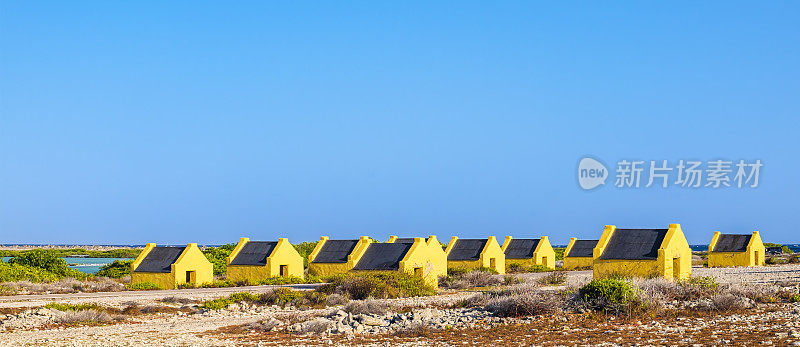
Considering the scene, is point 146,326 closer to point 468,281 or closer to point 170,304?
point 170,304

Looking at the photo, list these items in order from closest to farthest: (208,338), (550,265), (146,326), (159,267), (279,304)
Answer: (208,338) < (146,326) < (279,304) < (159,267) < (550,265)

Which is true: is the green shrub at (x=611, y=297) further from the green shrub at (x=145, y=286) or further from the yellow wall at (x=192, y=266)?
the green shrub at (x=145, y=286)

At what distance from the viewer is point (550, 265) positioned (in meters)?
62.9

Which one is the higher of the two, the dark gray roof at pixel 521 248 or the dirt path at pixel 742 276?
the dark gray roof at pixel 521 248

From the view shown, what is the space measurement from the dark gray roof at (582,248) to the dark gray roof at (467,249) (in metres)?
8.82

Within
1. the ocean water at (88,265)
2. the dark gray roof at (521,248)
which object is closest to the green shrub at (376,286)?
the dark gray roof at (521,248)

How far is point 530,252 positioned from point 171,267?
30.5 meters

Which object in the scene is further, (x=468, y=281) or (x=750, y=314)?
(x=468, y=281)

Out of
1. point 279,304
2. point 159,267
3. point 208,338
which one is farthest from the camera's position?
point 159,267

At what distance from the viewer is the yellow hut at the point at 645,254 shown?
35469 mm

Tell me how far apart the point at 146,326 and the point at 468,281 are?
69.4 ft

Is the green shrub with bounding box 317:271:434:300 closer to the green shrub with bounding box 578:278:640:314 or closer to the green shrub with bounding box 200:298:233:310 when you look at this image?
the green shrub with bounding box 200:298:233:310

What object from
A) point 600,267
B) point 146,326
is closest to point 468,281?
point 600,267

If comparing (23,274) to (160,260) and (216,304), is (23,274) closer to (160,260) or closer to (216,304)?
(160,260)
